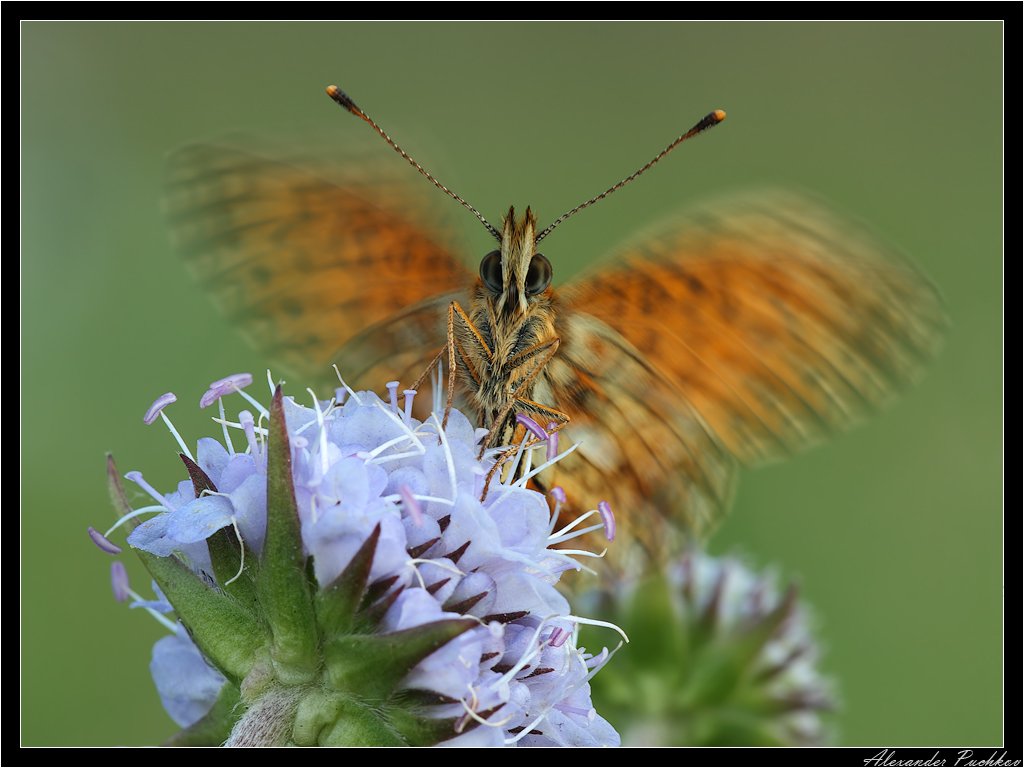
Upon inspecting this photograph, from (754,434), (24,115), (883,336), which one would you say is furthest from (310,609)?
(24,115)

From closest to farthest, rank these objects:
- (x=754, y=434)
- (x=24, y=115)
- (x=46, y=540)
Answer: (x=754, y=434)
(x=46, y=540)
(x=24, y=115)

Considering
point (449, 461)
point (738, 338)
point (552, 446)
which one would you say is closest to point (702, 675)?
point (738, 338)

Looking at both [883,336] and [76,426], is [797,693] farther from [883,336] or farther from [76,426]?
[76,426]

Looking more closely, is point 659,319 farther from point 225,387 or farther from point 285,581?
point 285,581

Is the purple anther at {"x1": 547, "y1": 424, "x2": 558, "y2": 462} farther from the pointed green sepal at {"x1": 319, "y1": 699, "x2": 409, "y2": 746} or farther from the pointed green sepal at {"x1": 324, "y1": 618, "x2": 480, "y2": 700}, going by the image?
the pointed green sepal at {"x1": 319, "y1": 699, "x2": 409, "y2": 746}

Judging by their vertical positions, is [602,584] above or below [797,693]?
above

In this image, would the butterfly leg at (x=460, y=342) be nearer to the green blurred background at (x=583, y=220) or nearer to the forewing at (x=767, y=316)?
the forewing at (x=767, y=316)

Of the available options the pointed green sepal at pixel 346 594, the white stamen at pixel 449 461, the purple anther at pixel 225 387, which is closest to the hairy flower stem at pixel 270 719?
the pointed green sepal at pixel 346 594
